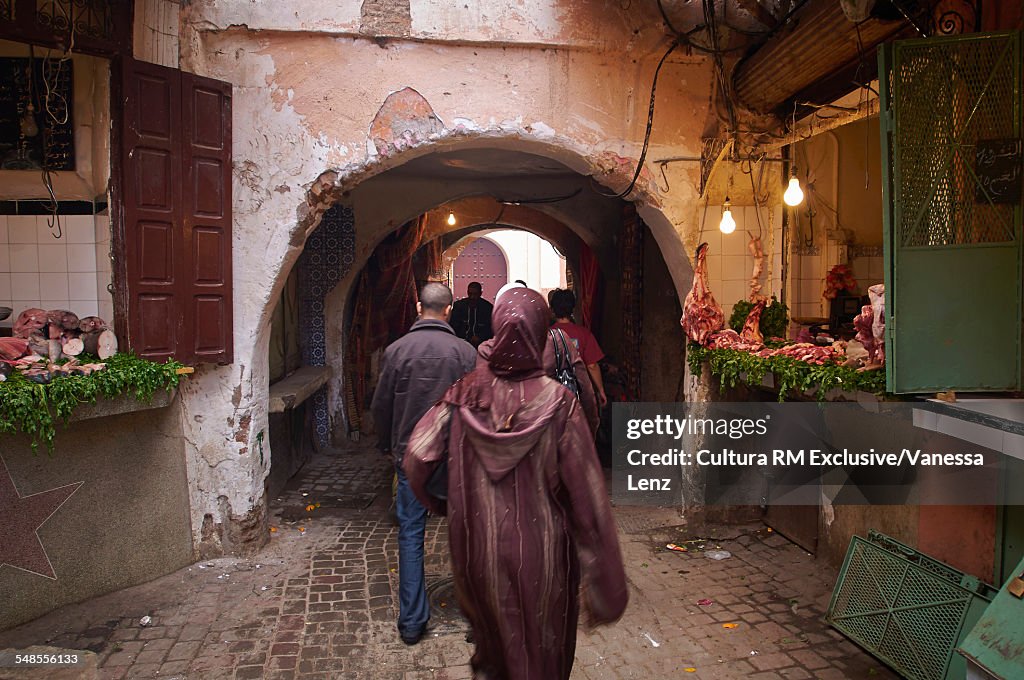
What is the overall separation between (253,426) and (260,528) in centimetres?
83

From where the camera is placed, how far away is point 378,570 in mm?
4918

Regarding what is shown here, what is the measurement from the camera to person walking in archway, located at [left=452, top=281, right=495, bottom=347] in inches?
418

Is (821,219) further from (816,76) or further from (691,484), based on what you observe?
(691,484)

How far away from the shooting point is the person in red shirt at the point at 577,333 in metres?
5.81

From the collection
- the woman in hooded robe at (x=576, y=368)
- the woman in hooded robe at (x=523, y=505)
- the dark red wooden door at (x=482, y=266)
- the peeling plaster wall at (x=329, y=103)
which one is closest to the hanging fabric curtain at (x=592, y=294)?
the peeling plaster wall at (x=329, y=103)

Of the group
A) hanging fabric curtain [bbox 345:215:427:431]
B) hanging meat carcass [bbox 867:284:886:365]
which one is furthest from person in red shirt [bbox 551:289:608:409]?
hanging fabric curtain [bbox 345:215:427:431]

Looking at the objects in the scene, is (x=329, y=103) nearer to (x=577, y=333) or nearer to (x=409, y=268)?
(x=577, y=333)

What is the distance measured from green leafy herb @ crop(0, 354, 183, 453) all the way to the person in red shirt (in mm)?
3155

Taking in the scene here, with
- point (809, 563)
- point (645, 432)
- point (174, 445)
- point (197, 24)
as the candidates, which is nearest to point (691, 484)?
point (809, 563)

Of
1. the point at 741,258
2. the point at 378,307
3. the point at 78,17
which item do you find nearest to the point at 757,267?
the point at 741,258

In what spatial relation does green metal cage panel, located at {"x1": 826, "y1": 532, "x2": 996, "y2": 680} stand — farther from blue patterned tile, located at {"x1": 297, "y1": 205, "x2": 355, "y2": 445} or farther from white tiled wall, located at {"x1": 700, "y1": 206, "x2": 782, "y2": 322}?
blue patterned tile, located at {"x1": 297, "y1": 205, "x2": 355, "y2": 445}

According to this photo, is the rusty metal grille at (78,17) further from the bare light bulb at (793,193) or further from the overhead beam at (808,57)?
the bare light bulb at (793,193)

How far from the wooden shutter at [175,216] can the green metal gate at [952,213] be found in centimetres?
436

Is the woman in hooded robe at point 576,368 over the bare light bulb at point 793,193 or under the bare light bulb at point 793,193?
under
